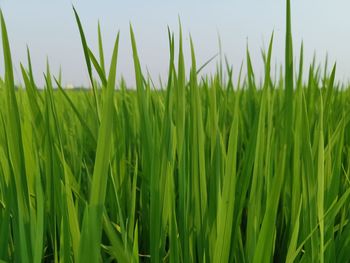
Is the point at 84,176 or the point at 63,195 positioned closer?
the point at 63,195

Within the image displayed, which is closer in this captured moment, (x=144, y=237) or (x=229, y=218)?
(x=229, y=218)

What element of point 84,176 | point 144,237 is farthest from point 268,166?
point 84,176

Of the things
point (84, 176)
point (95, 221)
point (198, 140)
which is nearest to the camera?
point (95, 221)

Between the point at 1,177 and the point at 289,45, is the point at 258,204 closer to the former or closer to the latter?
the point at 289,45

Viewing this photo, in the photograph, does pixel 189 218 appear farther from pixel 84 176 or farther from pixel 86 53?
pixel 84 176

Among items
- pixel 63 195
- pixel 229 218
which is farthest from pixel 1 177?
pixel 229 218

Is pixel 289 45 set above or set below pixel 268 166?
above

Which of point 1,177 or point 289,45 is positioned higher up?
point 289,45

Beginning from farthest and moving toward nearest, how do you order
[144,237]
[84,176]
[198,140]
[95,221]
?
[84,176]
[144,237]
[198,140]
[95,221]

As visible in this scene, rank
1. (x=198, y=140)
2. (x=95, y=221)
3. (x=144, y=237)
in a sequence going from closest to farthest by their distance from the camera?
(x=95, y=221), (x=198, y=140), (x=144, y=237)

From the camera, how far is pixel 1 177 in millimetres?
387

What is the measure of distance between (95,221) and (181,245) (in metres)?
0.11

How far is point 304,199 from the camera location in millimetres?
363

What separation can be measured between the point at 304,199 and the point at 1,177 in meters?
0.28
